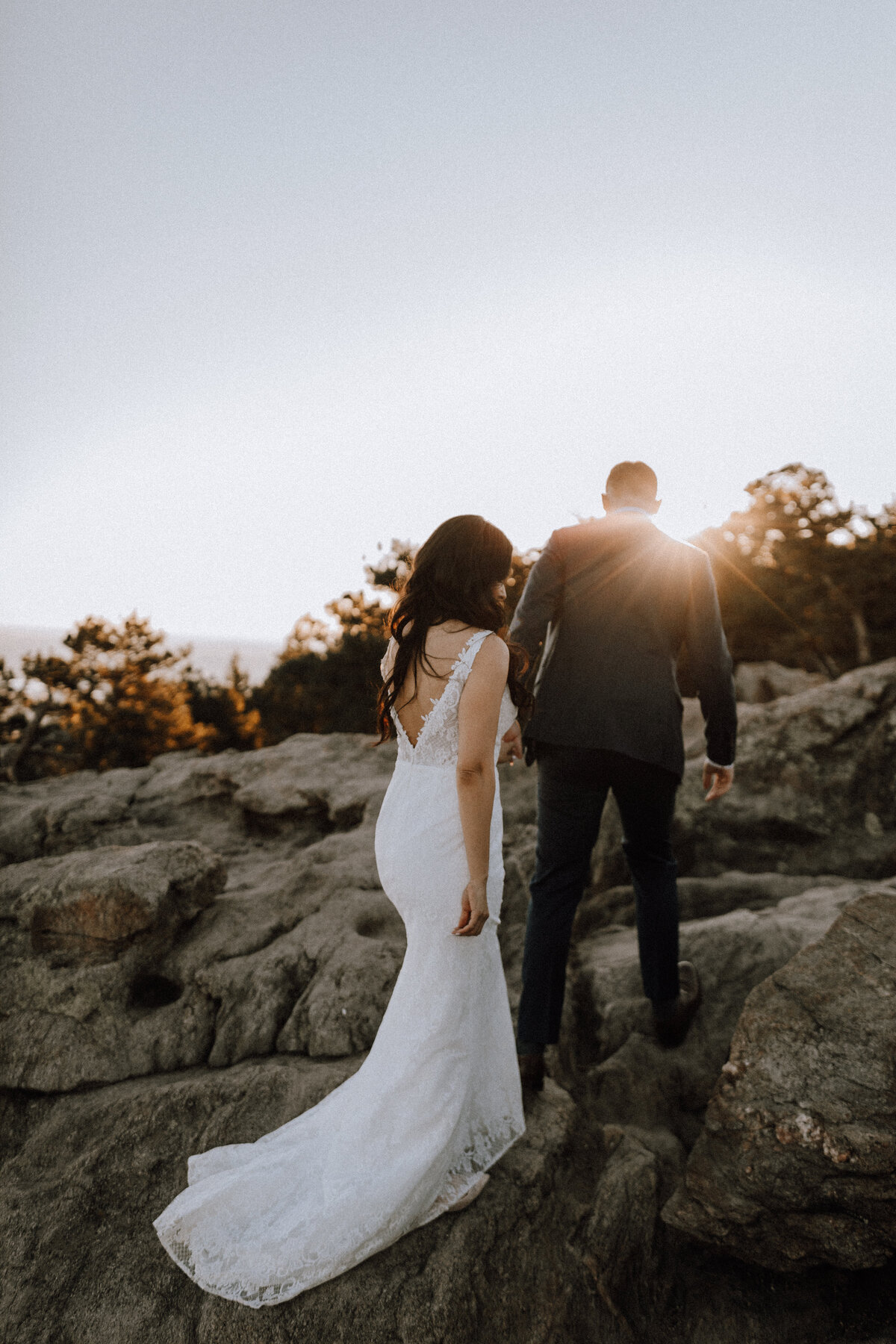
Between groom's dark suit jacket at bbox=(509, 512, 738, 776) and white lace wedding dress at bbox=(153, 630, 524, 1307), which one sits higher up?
groom's dark suit jacket at bbox=(509, 512, 738, 776)

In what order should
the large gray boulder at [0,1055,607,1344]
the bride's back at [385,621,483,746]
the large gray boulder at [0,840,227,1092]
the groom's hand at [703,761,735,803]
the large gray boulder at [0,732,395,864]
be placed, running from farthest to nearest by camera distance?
1. the large gray boulder at [0,732,395,864]
2. the groom's hand at [703,761,735,803]
3. the large gray boulder at [0,840,227,1092]
4. the bride's back at [385,621,483,746]
5. the large gray boulder at [0,1055,607,1344]

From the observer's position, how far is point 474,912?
245 centimetres

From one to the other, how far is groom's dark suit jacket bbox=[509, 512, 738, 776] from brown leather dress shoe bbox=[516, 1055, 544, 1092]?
1466mm

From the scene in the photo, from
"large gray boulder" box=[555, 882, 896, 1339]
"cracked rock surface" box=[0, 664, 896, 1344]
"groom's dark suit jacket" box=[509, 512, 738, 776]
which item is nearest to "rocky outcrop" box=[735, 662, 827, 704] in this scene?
"cracked rock surface" box=[0, 664, 896, 1344]

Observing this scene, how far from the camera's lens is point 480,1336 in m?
2.20

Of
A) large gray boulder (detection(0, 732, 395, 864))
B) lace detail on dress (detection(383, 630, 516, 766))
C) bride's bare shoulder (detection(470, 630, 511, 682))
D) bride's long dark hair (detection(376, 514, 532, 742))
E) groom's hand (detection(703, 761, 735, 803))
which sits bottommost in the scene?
large gray boulder (detection(0, 732, 395, 864))

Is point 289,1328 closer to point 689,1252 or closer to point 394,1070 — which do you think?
point 394,1070

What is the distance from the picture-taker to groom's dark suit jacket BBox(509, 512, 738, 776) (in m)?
3.19

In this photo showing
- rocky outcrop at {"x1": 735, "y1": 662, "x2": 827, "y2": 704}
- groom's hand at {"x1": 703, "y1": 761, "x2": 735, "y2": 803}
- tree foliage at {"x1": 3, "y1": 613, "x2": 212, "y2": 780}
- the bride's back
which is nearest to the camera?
the bride's back

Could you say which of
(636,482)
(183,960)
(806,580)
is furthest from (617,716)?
(806,580)

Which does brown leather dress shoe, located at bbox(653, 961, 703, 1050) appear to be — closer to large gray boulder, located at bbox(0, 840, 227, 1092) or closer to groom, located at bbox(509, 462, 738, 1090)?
groom, located at bbox(509, 462, 738, 1090)

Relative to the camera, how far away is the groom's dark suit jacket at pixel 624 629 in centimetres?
319

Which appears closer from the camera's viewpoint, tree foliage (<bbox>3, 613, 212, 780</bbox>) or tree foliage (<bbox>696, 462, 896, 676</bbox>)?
tree foliage (<bbox>3, 613, 212, 780</bbox>)

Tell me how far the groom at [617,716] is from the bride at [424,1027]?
0.46 meters
